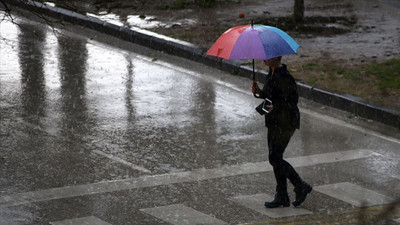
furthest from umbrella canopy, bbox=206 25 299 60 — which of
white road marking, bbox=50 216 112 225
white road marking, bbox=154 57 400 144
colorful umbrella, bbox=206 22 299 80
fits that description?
white road marking, bbox=154 57 400 144

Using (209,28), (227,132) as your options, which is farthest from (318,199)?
(209,28)

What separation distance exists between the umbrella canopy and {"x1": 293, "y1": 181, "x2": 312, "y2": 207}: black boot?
1283 millimetres

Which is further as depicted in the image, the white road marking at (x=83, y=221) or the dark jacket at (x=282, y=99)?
A: the dark jacket at (x=282, y=99)

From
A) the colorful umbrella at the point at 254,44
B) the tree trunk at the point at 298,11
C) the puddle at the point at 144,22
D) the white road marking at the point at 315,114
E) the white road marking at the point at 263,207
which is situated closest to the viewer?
the colorful umbrella at the point at 254,44

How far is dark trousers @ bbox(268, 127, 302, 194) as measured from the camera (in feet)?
24.3

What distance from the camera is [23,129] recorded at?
10258 millimetres

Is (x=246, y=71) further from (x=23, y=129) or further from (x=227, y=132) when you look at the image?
(x=23, y=129)

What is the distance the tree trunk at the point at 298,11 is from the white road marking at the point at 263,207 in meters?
9.37

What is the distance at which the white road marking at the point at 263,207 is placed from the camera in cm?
753

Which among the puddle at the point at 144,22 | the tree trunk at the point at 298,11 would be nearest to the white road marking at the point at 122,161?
the puddle at the point at 144,22

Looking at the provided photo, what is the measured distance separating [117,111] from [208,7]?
8.65m

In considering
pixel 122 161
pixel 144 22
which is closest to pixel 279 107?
pixel 122 161

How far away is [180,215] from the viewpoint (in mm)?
7449

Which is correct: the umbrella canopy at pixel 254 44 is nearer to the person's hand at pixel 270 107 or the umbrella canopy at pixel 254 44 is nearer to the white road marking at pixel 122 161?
the person's hand at pixel 270 107
